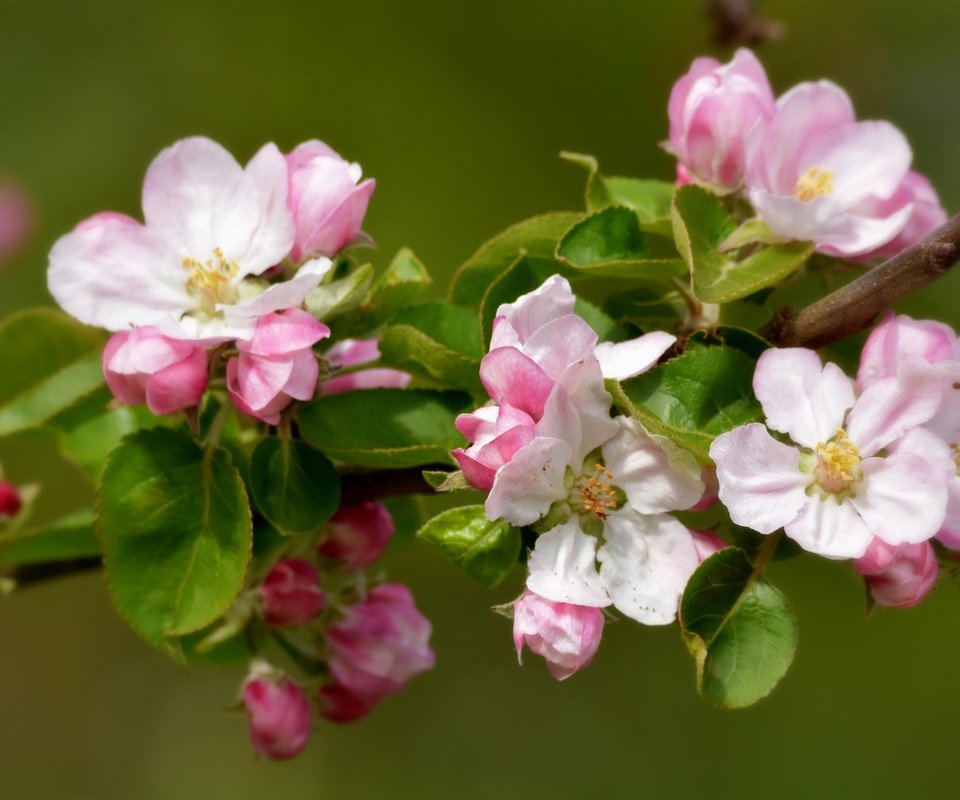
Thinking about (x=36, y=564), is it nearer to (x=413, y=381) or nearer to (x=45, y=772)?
(x=413, y=381)

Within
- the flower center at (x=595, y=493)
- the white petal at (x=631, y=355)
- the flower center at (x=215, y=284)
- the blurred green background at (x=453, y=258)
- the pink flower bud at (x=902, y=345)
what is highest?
the flower center at (x=215, y=284)

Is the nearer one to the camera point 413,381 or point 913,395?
point 913,395

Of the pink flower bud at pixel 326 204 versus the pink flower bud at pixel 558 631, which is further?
the pink flower bud at pixel 326 204

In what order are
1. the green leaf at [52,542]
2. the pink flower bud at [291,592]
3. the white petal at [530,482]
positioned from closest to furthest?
the white petal at [530,482]
the pink flower bud at [291,592]
the green leaf at [52,542]

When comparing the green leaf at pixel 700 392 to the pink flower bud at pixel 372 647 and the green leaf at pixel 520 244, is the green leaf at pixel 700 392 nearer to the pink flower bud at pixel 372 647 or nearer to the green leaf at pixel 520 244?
the green leaf at pixel 520 244

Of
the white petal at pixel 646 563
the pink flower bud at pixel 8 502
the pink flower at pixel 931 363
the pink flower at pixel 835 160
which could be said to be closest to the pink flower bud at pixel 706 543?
the white petal at pixel 646 563

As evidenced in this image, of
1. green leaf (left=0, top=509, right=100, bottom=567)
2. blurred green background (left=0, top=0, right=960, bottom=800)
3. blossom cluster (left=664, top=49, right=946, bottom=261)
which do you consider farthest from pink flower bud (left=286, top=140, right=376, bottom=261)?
blurred green background (left=0, top=0, right=960, bottom=800)

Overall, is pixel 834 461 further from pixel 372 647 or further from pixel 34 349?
pixel 34 349

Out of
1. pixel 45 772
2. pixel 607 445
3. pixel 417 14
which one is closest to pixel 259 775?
pixel 45 772
